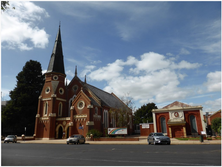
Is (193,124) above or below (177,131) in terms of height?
above

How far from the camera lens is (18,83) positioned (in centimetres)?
4872

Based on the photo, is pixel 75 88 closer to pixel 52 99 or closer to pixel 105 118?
pixel 52 99

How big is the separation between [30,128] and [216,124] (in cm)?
4683

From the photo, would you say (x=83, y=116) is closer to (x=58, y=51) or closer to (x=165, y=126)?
(x=165, y=126)

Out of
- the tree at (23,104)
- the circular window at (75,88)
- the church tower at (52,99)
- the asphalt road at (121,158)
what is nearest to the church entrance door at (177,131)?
the asphalt road at (121,158)

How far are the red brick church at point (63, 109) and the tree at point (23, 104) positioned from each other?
8.48m

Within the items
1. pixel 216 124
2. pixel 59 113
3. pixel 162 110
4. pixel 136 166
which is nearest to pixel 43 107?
pixel 59 113

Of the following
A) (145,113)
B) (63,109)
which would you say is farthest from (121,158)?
(145,113)

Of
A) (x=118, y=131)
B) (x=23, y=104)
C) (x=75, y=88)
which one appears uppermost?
(x=75, y=88)

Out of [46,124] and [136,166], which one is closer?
[136,166]

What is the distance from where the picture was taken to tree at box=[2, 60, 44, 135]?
44.7 meters

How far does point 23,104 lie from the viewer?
46.3 meters

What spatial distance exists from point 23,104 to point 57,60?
16016 mm

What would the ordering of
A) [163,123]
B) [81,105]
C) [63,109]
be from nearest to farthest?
[163,123] → [81,105] → [63,109]
